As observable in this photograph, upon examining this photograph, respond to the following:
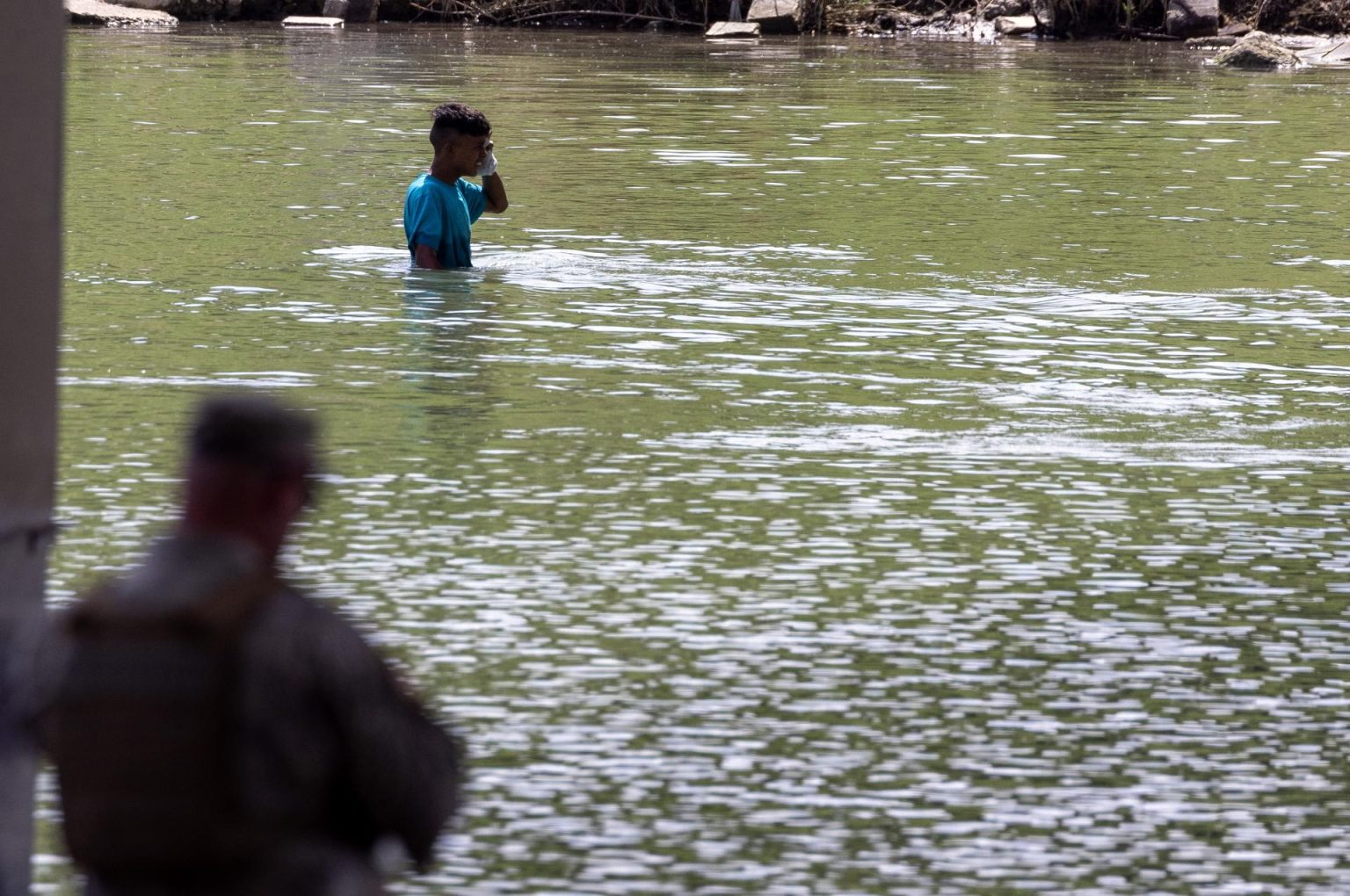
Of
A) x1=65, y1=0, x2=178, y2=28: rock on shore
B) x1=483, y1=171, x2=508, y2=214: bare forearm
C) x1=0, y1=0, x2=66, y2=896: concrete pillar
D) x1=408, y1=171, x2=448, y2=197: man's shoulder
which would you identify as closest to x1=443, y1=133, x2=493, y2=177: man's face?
x1=408, y1=171, x2=448, y2=197: man's shoulder

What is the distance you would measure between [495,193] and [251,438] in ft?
35.4

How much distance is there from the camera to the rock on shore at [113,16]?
41.0m

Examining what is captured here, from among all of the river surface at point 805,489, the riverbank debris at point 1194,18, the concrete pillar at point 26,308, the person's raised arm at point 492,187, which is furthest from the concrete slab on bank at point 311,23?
the concrete pillar at point 26,308

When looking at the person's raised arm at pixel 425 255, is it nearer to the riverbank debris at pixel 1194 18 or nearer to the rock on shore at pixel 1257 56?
the rock on shore at pixel 1257 56

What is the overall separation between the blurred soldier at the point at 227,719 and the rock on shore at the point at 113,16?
38250 mm

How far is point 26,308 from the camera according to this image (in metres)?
4.53

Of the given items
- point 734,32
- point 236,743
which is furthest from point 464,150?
point 734,32

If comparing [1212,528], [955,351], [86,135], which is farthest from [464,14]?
[1212,528]

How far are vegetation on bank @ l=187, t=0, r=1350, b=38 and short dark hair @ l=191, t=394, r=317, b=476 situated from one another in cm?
3956

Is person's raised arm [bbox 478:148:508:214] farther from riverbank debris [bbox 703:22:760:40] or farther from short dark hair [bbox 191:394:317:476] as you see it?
riverbank debris [bbox 703:22:760:40]

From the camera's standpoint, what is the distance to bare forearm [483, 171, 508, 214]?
14117 mm

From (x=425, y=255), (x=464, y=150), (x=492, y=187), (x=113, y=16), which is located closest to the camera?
(x=464, y=150)

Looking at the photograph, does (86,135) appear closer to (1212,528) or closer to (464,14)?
(1212,528)

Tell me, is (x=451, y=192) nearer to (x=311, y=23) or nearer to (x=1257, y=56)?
(x=1257, y=56)
